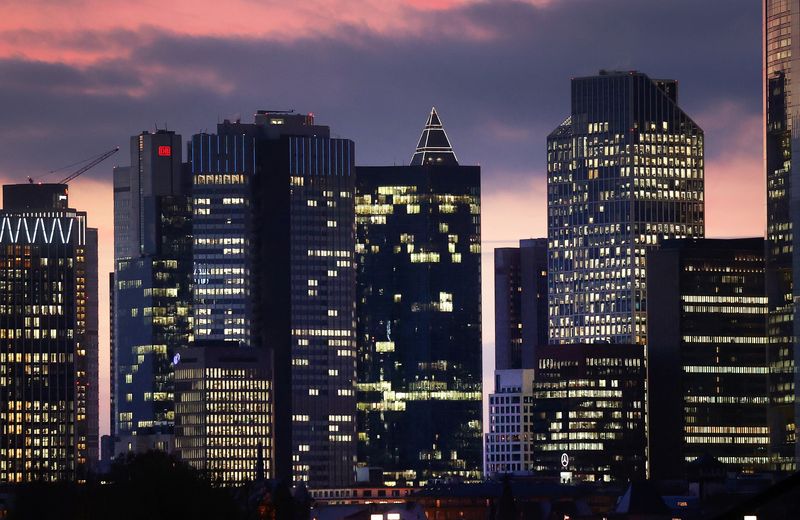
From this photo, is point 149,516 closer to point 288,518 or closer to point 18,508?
point 18,508

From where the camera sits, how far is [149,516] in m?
97.8

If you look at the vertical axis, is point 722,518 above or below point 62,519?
above

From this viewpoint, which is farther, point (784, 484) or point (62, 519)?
point (62, 519)

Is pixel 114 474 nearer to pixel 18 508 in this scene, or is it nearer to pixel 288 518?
pixel 288 518

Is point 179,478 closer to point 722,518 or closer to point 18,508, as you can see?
point 18,508

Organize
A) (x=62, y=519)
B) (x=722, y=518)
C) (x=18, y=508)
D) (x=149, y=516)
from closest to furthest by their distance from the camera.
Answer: (x=722, y=518) → (x=149, y=516) → (x=62, y=519) → (x=18, y=508)

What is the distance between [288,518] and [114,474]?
15.7m

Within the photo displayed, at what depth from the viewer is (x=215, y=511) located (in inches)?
4040

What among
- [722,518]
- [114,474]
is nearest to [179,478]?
[114,474]

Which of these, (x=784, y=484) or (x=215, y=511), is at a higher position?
(x=784, y=484)

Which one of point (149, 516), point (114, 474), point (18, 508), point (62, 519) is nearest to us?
point (149, 516)

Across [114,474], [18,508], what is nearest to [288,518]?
[114,474]

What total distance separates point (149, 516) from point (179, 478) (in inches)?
453

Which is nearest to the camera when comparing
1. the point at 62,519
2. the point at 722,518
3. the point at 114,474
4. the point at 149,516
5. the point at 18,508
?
the point at 722,518
